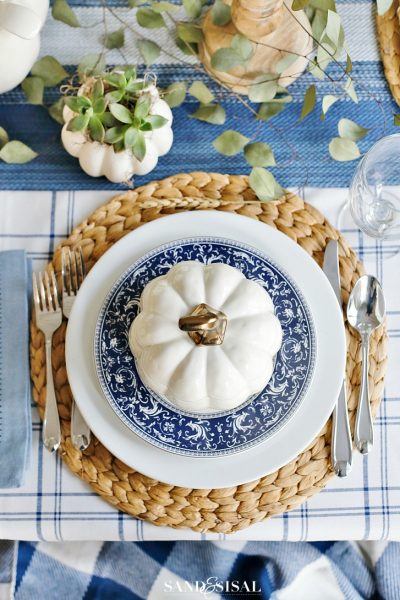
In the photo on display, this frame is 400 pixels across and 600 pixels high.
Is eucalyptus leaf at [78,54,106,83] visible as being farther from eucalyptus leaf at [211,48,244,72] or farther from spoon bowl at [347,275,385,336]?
spoon bowl at [347,275,385,336]

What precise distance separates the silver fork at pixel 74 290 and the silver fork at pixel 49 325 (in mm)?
12

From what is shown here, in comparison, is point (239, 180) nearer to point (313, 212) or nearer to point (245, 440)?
point (313, 212)

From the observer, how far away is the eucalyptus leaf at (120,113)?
78 cm

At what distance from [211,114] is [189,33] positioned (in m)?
0.11

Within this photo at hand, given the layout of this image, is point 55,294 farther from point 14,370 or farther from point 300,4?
point 300,4

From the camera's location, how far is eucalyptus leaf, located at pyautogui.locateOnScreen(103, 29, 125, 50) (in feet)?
2.93

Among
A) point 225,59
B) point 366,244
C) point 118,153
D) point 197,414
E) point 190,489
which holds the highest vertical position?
point 225,59

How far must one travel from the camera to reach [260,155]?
845 millimetres

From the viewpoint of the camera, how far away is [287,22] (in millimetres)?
871

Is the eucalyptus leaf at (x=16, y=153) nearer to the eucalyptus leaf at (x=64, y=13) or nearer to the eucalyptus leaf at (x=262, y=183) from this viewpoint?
the eucalyptus leaf at (x=64, y=13)

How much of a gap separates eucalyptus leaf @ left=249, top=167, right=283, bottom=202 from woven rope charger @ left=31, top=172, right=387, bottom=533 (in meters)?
0.03

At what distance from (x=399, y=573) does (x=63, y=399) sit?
57 centimetres

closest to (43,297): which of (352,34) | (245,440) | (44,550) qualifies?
(245,440)

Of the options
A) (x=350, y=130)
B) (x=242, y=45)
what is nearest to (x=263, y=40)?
(x=242, y=45)
